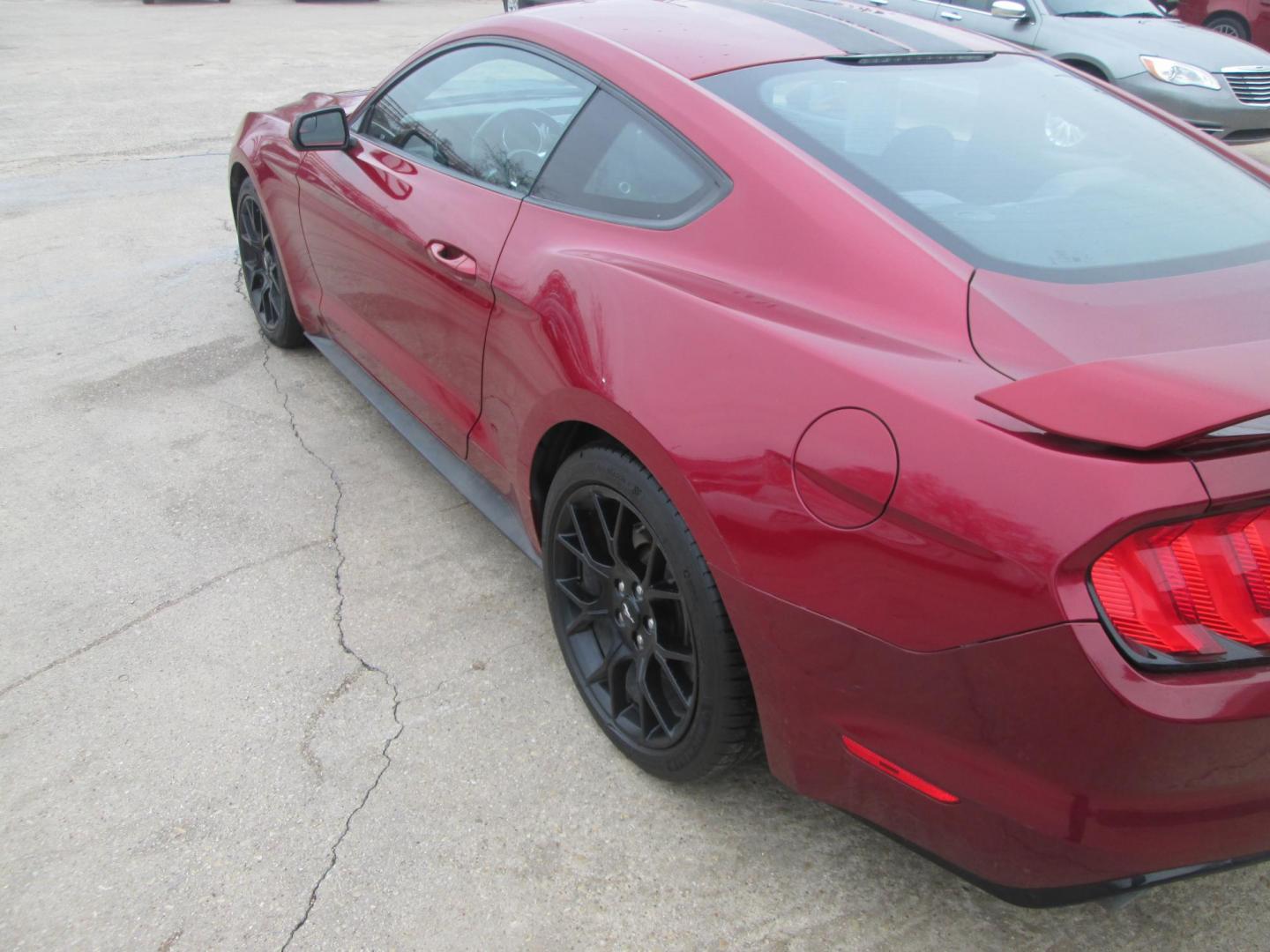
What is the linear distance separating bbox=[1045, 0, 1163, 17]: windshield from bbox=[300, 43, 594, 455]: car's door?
21.3 ft

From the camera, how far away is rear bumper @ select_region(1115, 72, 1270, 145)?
738 cm

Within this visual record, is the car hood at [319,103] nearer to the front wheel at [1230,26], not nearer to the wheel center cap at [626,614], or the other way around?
the wheel center cap at [626,614]

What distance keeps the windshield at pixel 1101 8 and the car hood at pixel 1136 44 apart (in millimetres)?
108

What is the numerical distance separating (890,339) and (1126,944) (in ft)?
4.12

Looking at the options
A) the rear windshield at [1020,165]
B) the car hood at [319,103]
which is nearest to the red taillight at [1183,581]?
the rear windshield at [1020,165]

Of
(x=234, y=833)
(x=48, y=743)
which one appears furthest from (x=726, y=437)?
(x=48, y=743)

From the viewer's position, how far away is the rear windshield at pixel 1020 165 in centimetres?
196

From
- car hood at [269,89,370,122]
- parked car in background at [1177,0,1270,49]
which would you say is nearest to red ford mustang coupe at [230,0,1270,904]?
car hood at [269,89,370,122]

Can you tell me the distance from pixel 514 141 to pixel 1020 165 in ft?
4.34

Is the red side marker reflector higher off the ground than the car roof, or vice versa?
the car roof

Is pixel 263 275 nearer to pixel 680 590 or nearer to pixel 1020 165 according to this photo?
pixel 680 590

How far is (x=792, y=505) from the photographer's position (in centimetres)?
176

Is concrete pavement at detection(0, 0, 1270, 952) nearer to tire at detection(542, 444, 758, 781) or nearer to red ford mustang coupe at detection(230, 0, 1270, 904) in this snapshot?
tire at detection(542, 444, 758, 781)

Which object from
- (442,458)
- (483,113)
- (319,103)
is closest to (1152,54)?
(319,103)
